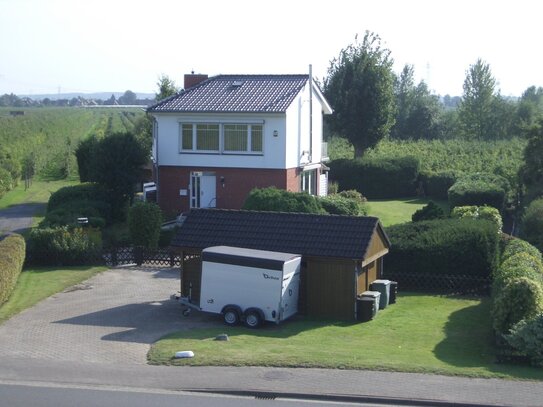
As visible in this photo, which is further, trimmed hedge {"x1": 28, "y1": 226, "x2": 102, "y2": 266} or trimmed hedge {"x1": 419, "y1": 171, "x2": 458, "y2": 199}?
trimmed hedge {"x1": 419, "y1": 171, "x2": 458, "y2": 199}

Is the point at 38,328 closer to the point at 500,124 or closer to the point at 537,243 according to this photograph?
the point at 537,243

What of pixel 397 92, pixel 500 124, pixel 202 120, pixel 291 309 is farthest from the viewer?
pixel 397 92

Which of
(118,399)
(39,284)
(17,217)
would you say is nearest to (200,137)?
(17,217)

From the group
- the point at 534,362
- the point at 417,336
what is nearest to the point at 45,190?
the point at 417,336

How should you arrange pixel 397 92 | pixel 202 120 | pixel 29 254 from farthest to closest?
pixel 397 92 < pixel 202 120 < pixel 29 254

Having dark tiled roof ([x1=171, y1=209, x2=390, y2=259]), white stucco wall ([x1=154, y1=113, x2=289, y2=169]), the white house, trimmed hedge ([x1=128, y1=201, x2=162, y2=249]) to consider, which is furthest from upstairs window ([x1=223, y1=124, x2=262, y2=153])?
dark tiled roof ([x1=171, y1=209, x2=390, y2=259])

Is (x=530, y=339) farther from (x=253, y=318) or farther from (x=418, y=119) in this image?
(x=418, y=119)

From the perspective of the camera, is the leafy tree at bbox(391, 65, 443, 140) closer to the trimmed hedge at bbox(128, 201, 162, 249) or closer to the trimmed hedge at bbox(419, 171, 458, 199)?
the trimmed hedge at bbox(419, 171, 458, 199)

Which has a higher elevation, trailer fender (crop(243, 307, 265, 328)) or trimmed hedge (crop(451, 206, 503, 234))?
trimmed hedge (crop(451, 206, 503, 234))
